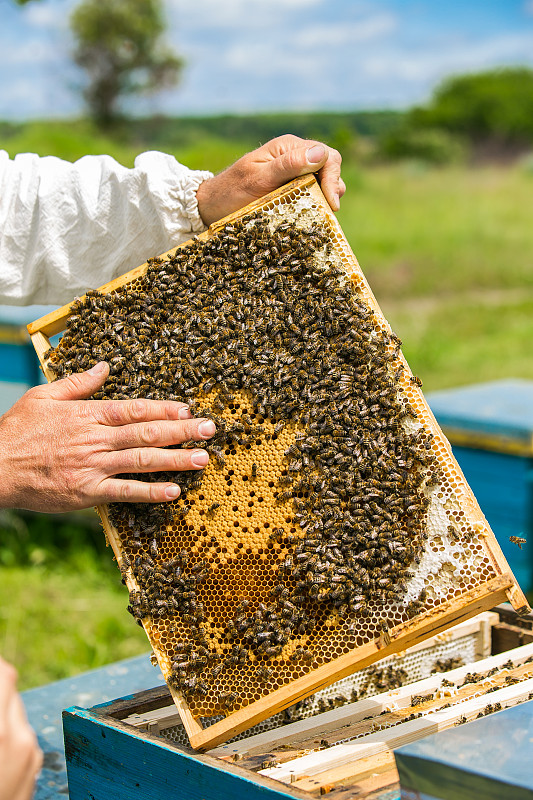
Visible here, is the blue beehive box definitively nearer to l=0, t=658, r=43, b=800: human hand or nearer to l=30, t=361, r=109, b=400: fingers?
l=30, t=361, r=109, b=400: fingers

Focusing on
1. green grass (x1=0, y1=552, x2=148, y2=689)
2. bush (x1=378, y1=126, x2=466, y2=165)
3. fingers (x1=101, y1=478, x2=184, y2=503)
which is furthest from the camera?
bush (x1=378, y1=126, x2=466, y2=165)

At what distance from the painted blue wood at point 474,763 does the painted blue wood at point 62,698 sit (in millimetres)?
1730

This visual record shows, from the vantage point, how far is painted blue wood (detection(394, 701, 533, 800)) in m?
1.58

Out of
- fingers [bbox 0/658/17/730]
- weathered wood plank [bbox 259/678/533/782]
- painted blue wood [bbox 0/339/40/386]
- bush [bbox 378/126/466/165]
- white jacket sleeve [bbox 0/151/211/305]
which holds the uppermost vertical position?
bush [bbox 378/126/466/165]

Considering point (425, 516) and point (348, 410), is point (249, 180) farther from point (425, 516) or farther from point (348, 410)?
point (425, 516)

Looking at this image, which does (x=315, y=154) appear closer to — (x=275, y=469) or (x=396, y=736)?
(x=275, y=469)

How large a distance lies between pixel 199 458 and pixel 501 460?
3775 millimetres

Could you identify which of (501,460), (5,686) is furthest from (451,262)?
(5,686)

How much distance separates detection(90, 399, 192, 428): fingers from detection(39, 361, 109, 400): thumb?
0.32 feet

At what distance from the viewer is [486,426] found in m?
5.62

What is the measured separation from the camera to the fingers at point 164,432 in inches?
97.0

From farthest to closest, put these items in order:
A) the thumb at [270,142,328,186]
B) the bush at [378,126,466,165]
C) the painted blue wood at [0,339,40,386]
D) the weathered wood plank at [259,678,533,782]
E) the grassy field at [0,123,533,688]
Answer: the bush at [378,126,466,165] < the painted blue wood at [0,339,40,386] < the grassy field at [0,123,533,688] < the thumb at [270,142,328,186] < the weathered wood plank at [259,678,533,782]

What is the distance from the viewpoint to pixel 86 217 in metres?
3.16

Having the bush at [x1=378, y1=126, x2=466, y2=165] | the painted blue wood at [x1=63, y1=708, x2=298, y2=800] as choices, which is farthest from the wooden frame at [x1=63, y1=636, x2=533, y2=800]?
the bush at [x1=378, y1=126, x2=466, y2=165]
